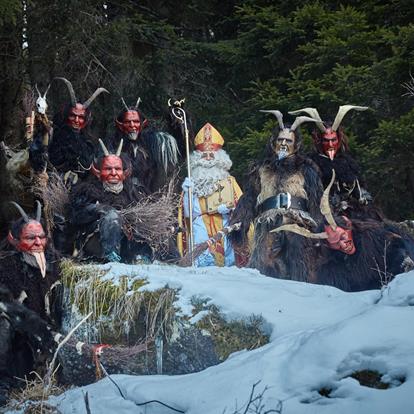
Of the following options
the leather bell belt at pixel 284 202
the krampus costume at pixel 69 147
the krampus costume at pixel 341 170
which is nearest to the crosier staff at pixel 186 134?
the krampus costume at pixel 69 147

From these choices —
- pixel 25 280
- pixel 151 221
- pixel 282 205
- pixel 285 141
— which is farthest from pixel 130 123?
pixel 25 280

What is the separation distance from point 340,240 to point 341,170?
1.01 m

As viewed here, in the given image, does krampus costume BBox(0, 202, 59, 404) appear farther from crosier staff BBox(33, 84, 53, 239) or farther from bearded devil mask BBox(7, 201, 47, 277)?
crosier staff BBox(33, 84, 53, 239)

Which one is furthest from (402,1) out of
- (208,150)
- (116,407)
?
(116,407)

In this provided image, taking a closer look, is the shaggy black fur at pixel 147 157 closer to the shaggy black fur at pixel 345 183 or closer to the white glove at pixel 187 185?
the white glove at pixel 187 185

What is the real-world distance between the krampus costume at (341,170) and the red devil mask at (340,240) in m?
0.55

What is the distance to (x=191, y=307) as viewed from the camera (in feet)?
21.8

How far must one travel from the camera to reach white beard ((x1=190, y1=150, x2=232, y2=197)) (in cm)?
940

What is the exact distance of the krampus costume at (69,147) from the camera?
8.75 m

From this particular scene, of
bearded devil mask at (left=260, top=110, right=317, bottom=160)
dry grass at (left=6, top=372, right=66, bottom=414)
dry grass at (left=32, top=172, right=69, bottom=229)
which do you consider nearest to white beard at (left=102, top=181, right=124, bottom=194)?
dry grass at (left=32, top=172, right=69, bottom=229)

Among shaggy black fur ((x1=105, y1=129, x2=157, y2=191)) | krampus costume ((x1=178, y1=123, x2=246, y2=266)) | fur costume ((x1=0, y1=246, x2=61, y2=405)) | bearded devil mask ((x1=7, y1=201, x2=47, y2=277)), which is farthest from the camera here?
shaggy black fur ((x1=105, y1=129, x2=157, y2=191))

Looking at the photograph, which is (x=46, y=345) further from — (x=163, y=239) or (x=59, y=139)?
(x=59, y=139)

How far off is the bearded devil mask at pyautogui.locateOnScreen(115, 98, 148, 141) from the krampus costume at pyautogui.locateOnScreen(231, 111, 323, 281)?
1420mm

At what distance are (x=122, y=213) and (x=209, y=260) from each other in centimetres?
119
